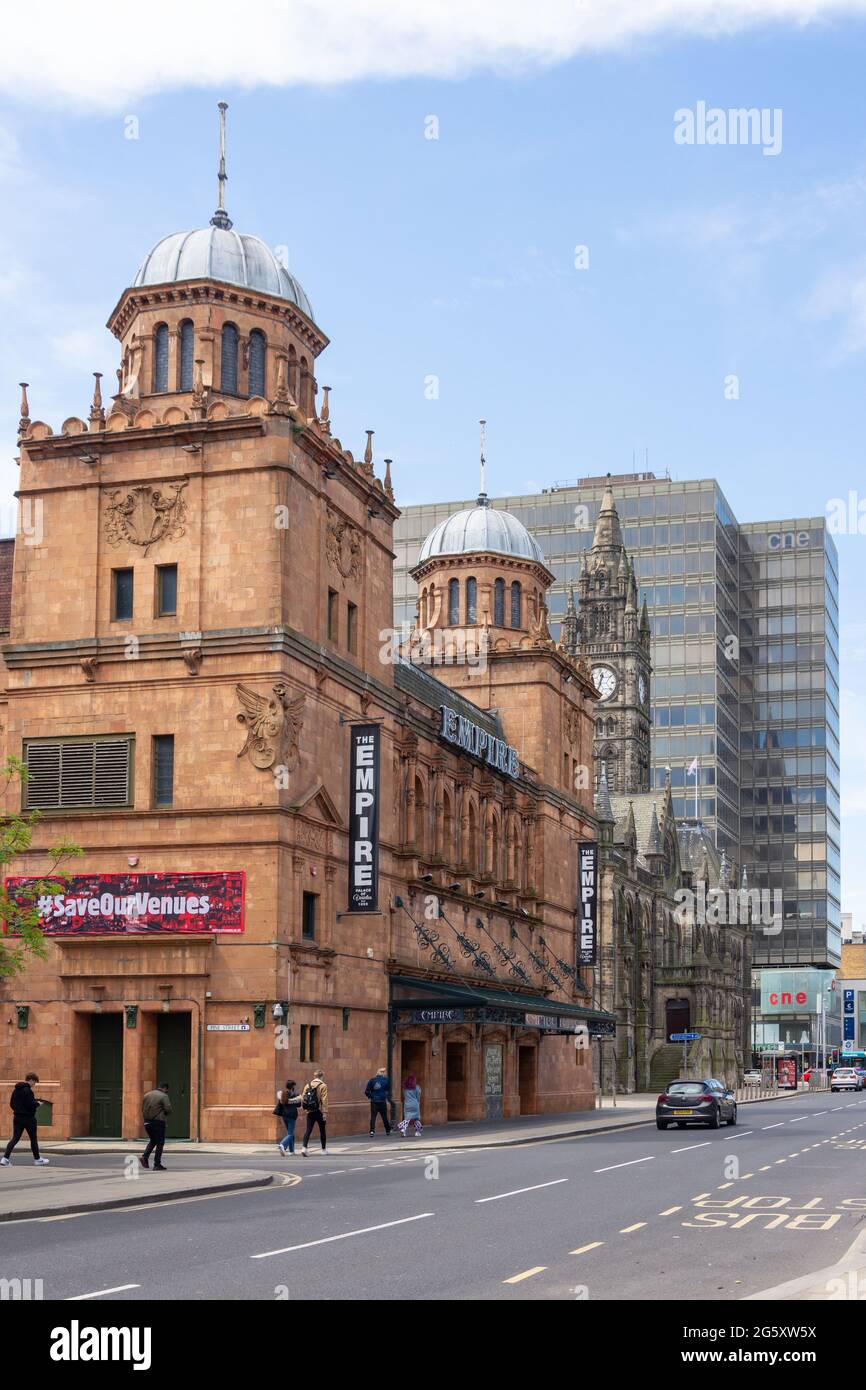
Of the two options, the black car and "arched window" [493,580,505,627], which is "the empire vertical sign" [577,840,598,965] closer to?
"arched window" [493,580,505,627]

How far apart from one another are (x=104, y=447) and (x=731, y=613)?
128974 mm

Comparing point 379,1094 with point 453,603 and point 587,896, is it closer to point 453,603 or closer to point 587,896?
point 587,896

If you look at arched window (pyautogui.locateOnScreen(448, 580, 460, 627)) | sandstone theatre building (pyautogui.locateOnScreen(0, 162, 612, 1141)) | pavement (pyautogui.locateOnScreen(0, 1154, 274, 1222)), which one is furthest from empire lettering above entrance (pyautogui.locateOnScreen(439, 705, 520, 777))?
pavement (pyautogui.locateOnScreen(0, 1154, 274, 1222))

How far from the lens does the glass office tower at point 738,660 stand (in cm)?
15912

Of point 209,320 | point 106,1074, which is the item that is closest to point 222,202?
point 209,320

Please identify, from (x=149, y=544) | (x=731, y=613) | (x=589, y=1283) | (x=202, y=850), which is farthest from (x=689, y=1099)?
(x=731, y=613)

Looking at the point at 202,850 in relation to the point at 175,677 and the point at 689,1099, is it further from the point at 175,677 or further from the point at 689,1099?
the point at 689,1099

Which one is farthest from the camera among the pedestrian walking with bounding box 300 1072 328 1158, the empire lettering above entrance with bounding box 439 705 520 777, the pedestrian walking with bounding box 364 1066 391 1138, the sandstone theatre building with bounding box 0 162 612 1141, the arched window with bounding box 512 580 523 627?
the arched window with bounding box 512 580 523 627

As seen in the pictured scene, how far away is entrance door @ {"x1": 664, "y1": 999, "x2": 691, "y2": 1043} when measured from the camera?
368ft

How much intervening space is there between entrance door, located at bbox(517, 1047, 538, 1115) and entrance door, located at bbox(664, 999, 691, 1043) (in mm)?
52172

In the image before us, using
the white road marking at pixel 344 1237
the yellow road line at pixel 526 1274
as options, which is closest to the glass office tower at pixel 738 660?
the white road marking at pixel 344 1237

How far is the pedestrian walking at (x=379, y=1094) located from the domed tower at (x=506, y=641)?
79.0 feet

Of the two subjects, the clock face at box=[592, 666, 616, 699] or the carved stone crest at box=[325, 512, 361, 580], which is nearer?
the carved stone crest at box=[325, 512, 361, 580]
